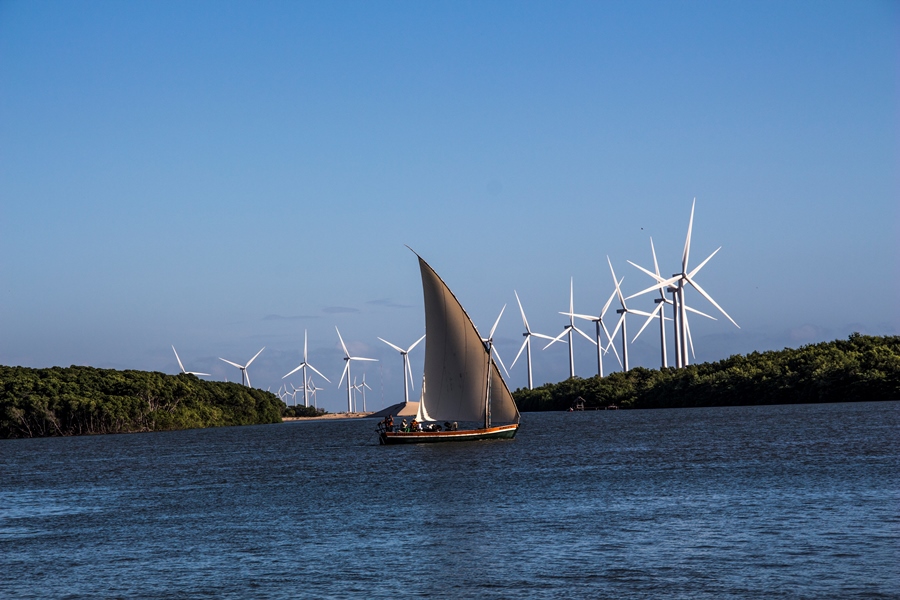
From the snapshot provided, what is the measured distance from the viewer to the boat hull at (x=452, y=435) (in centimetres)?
8406

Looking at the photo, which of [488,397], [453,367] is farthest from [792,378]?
[453,367]

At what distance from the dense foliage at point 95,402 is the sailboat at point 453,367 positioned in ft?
285

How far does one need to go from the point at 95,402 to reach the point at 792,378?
10294cm

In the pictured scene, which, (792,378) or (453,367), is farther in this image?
(792,378)

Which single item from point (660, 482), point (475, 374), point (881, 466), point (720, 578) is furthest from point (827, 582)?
point (475, 374)

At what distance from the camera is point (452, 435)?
83750 millimetres

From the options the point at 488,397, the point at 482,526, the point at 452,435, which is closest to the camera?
the point at 482,526

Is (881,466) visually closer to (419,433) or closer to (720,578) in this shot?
(720,578)

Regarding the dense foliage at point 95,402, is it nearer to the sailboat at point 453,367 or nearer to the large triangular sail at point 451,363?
the sailboat at point 453,367

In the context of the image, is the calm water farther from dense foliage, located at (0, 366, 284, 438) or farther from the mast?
dense foliage, located at (0, 366, 284, 438)

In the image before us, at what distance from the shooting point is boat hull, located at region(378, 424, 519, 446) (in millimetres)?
84062

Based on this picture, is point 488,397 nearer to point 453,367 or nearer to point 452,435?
point 452,435

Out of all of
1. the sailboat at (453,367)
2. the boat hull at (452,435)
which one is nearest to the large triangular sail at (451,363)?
the sailboat at (453,367)

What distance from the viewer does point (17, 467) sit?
8588 centimetres
